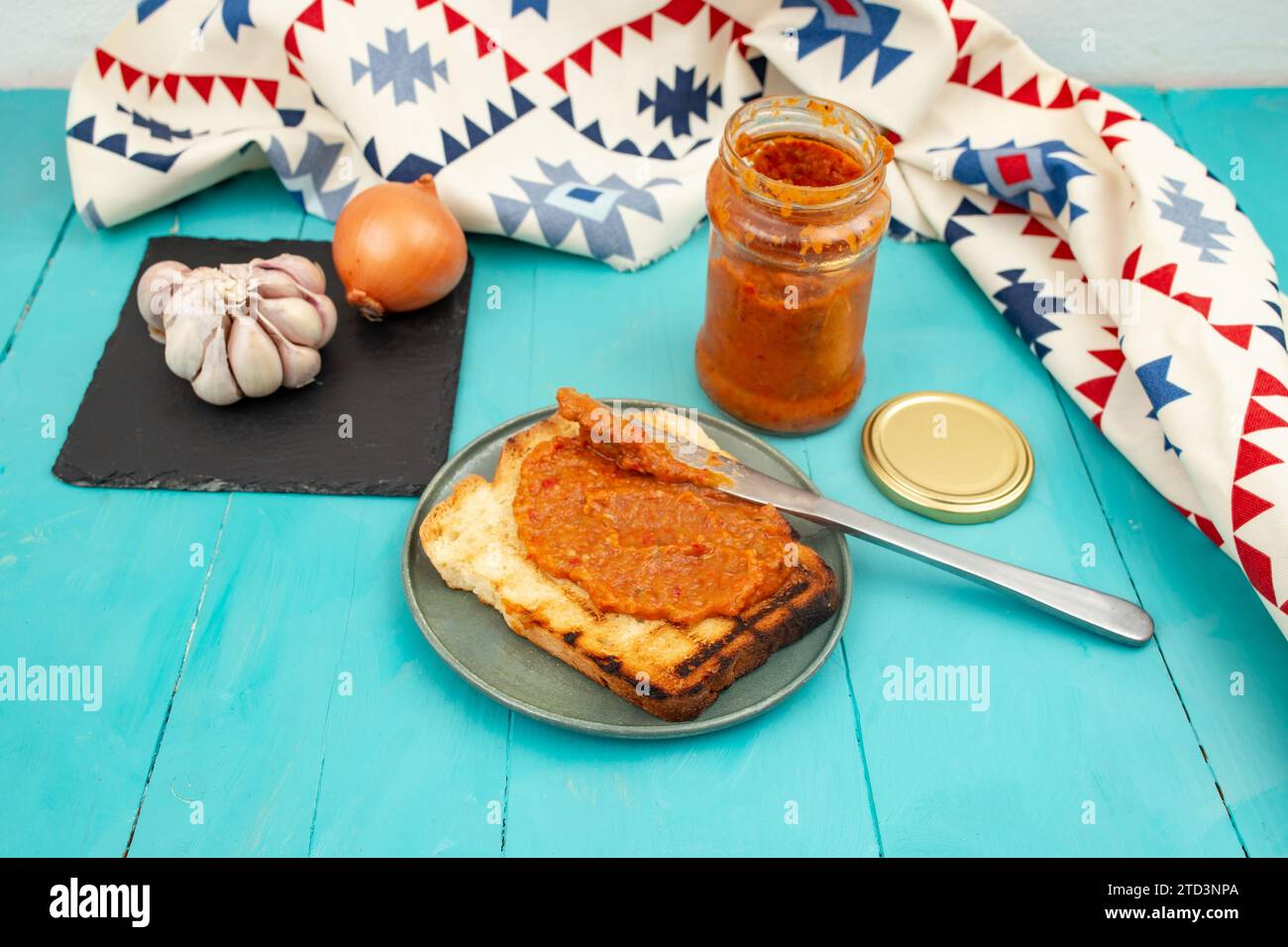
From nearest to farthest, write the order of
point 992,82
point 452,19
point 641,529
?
point 641,529 → point 452,19 → point 992,82

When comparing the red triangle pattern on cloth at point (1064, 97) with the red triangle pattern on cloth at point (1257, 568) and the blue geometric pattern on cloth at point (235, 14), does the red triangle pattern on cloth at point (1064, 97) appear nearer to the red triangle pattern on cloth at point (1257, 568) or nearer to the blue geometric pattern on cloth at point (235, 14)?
the red triangle pattern on cloth at point (1257, 568)

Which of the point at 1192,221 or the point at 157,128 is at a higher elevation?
the point at 1192,221

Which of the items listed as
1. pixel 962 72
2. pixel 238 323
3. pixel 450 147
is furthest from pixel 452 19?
pixel 962 72

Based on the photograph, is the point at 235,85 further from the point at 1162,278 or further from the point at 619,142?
the point at 1162,278

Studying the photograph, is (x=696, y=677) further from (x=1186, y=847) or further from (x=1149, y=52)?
(x=1149, y=52)

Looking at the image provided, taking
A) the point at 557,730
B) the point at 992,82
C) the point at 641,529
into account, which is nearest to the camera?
the point at 557,730

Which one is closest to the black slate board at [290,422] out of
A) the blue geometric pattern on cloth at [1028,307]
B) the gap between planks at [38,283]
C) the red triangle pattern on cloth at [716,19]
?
the gap between planks at [38,283]

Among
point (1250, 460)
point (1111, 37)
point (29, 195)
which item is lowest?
point (29, 195)
